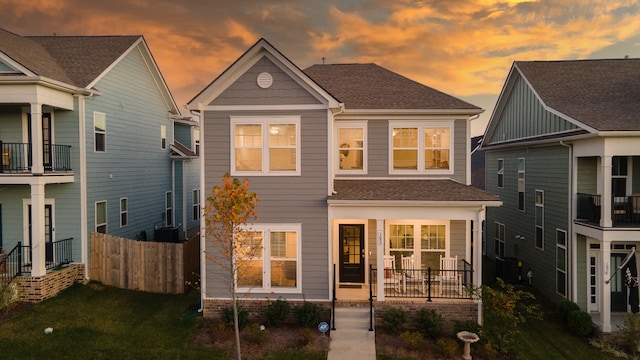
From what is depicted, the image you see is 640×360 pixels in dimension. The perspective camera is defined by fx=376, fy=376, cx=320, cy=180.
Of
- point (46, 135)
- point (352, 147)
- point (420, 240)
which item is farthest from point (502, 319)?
point (46, 135)

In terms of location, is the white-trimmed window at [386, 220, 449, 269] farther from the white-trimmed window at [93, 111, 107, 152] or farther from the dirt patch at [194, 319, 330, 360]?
the white-trimmed window at [93, 111, 107, 152]

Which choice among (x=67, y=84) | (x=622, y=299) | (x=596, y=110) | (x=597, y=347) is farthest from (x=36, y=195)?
(x=622, y=299)

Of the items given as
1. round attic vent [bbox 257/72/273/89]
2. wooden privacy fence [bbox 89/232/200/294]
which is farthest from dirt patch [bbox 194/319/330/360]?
round attic vent [bbox 257/72/273/89]

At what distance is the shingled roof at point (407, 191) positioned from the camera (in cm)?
1142

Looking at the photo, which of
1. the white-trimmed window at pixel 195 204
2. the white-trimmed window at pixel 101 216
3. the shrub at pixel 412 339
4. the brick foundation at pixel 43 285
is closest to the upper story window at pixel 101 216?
the white-trimmed window at pixel 101 216

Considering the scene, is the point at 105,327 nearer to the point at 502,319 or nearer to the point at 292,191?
the point at 292,191

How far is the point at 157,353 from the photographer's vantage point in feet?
31.6

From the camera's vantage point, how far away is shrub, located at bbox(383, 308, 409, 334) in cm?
1073

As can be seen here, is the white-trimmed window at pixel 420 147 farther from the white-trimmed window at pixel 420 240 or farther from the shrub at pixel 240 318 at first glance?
the shrub at pixel 240 318

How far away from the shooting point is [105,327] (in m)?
10.9

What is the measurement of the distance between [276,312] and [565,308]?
962 centimetres

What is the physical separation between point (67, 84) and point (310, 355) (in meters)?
12.5

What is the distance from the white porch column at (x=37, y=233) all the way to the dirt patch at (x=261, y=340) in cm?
631

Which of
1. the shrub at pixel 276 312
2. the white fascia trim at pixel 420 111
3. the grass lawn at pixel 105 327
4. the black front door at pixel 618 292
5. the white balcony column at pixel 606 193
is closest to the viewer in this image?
the grass lawn at pixel 105 327
